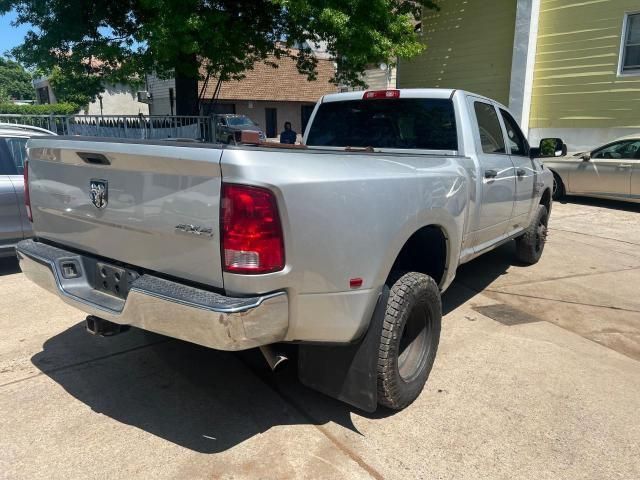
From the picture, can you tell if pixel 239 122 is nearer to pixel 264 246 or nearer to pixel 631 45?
pixel 631 45

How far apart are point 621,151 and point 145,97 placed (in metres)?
31.3

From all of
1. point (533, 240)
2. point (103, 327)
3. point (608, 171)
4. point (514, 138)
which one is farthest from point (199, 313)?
point (608, 171)

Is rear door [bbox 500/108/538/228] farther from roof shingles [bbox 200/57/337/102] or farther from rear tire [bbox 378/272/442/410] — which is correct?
roof shingles [bbox 200/57/337/102]

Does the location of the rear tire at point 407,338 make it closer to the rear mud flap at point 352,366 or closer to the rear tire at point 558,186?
Result: the rear mud flap at point 352,366

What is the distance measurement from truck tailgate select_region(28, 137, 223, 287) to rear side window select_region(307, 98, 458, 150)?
2.45 metres

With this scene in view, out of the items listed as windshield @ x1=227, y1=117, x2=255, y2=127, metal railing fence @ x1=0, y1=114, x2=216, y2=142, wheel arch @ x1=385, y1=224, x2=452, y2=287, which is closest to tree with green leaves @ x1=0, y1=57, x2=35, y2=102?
windshield @ x1=227, y1=117, x2=255, y2=127

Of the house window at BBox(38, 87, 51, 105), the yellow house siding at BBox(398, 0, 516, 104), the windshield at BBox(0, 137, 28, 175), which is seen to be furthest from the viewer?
the house window at BBox(38, 87, 51, 105)

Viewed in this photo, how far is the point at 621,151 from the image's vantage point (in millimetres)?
10625

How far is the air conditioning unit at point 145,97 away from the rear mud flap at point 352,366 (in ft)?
114

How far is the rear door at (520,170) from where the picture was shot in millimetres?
5149

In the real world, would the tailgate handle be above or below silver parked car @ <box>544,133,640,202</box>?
above

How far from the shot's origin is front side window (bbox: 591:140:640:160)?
1040 cm

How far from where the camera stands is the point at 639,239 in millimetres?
8195

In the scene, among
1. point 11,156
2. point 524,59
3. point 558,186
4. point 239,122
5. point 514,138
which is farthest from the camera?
point 239,122
